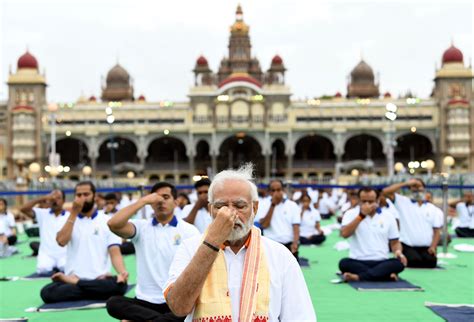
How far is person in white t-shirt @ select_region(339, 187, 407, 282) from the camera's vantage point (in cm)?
884

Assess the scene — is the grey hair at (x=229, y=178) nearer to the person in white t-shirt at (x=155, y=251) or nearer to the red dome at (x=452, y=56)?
the person in white t-shirt at (x=155, y=251)

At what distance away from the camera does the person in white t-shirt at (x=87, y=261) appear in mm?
7418

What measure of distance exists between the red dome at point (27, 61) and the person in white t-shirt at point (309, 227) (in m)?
54.9

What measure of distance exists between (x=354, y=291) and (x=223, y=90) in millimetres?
52775

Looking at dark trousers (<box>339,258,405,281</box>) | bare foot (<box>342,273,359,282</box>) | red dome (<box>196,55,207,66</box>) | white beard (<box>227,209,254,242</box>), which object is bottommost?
bare foot (<box>342,273,359,282</box>)

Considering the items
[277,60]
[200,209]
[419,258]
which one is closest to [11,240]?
[200,209]

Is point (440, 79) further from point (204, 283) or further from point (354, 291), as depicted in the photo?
point (204, 283)

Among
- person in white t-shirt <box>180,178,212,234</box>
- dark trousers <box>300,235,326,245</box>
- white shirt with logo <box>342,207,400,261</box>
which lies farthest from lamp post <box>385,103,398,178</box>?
person in white t-shirt <box>180,178,212,234</box>

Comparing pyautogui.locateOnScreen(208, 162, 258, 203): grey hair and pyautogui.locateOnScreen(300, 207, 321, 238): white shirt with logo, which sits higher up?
pyautogui.locateOnScreen(208, 162, 258, 203): grey hair

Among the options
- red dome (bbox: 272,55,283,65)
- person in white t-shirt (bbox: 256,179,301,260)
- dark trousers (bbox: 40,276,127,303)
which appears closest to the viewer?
dark trousers (bbox: 40,276,127,303)

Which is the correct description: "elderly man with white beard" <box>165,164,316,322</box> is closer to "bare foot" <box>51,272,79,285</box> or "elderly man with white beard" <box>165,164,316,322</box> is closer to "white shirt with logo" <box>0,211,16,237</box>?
"bare foot" <box>51,272,79,285</box>

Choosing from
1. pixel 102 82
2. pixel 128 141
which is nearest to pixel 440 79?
pixel 128 141

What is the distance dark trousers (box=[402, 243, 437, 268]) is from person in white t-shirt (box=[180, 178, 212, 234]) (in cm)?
364

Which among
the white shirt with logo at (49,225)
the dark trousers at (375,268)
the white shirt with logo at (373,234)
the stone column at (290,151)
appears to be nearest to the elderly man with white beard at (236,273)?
the white shirt with logo at (373,234)
